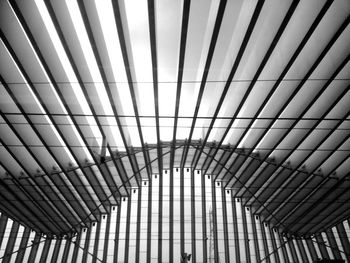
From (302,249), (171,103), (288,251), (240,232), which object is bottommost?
(288,251)

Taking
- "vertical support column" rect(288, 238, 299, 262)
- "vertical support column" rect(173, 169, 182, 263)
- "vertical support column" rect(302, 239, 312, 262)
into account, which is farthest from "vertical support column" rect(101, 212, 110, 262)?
"vertical support column" rect(302, 239, 312, 262)

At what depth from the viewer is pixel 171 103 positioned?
55.9ft

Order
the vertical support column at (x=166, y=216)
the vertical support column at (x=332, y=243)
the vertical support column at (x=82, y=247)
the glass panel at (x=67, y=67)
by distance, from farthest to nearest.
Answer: the vertical support column at (x=332, y=243), the vertical support column at (x=166, y=216), the vertical support column at (x=82, y=247), the glass panel at (x=67, y=67)

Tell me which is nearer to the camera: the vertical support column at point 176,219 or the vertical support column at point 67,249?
the vertical support column at point 67,249

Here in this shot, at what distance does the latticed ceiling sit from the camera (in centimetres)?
1203

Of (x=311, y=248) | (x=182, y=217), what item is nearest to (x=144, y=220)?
(x=182, y=217)

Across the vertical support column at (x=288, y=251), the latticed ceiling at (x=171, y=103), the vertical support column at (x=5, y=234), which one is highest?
the latticed ceiling at (x=171, y=103)

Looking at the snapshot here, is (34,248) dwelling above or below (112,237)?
below

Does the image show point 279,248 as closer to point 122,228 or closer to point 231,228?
point 231,228

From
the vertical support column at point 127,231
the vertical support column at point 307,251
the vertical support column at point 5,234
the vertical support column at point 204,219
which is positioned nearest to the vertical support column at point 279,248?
the vertical support column at point 307,251

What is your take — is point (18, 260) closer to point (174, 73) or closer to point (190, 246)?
point (190, 246)

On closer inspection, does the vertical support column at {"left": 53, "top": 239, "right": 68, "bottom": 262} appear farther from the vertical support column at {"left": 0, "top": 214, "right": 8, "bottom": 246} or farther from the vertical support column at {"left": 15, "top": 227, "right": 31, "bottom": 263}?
the vertical support column at {"left": 0, "top": 214, "right": 8, "bottom": 246}

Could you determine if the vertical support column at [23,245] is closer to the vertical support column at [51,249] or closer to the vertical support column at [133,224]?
the vertical support column at [51,249]

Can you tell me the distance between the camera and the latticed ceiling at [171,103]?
1203cm
